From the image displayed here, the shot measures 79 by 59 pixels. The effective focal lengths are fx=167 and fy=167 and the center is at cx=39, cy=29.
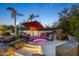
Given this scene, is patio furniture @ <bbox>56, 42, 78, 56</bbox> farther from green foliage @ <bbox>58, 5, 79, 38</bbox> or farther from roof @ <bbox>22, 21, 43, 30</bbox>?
roof @ <bbox>22, 21, 43, 30</bbox>

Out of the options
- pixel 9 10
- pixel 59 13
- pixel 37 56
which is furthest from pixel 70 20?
pixel 9 10

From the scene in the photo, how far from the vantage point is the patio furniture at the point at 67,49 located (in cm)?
133

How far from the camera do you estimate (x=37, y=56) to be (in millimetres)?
1341

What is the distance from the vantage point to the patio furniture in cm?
133

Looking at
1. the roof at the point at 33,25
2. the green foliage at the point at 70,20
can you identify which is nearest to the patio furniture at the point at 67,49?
the green foliage at the point at 70,20

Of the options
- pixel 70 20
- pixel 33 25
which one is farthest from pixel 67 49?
pixel 33 25

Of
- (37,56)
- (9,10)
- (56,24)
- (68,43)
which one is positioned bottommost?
(37,56)

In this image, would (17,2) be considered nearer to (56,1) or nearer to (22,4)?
(22,4)

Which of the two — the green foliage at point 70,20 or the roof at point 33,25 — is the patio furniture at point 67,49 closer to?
the green foliage at point 70,20

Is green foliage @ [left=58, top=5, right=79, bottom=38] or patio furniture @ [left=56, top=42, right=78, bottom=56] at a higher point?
green foliage @ [left=58, top=5, right=79, bottom=38]

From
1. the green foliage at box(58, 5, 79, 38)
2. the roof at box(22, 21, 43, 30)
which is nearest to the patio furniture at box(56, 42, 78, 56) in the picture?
the green foliage at box(58, 5, 79, 38)

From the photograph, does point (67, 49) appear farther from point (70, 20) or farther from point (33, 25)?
point (33, 25)

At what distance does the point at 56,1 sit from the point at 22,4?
0.91 feet

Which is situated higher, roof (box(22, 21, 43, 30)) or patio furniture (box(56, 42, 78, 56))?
roof (box(22, 21, 43, 30))
